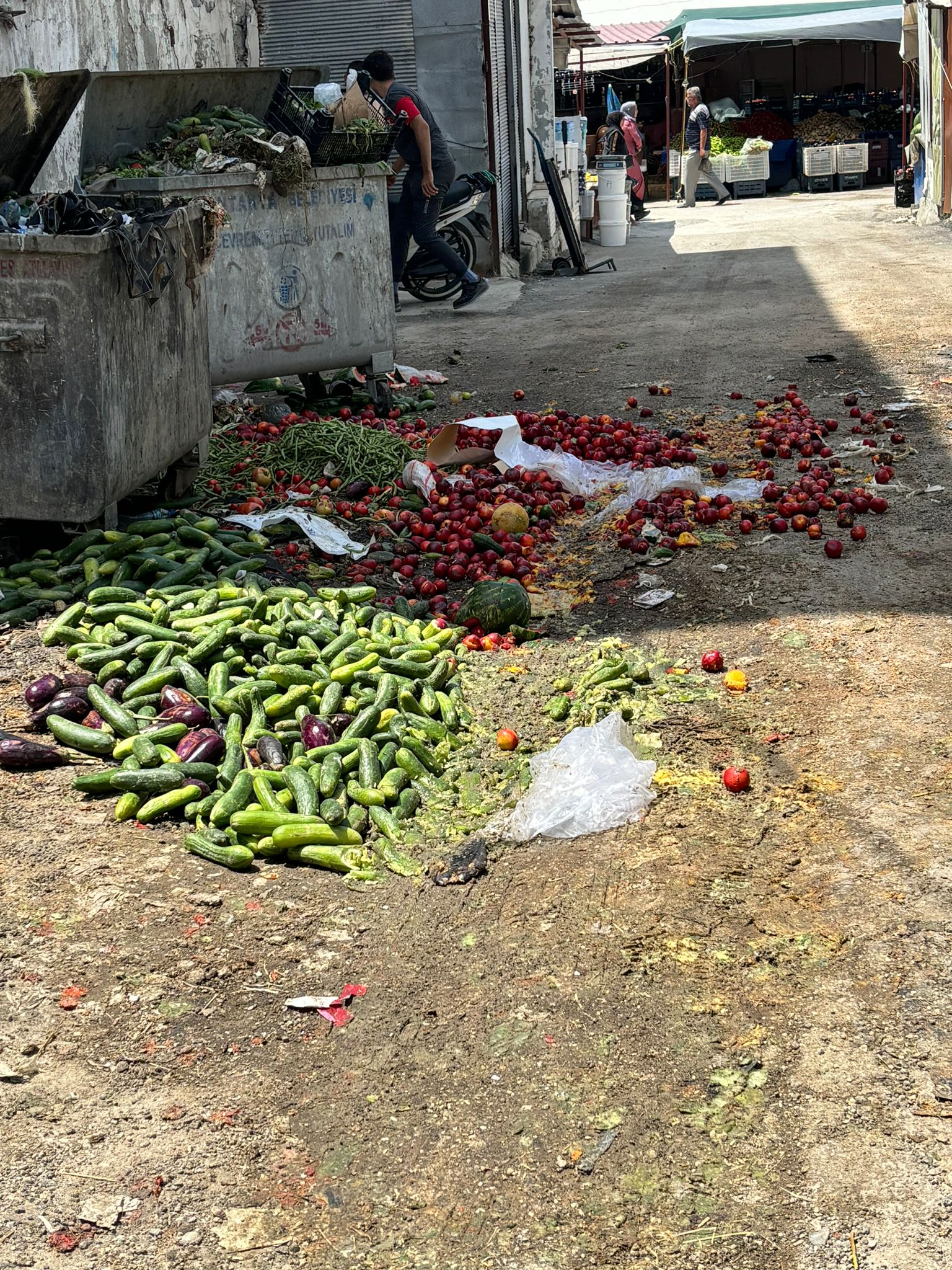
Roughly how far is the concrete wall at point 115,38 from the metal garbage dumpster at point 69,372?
2.78 meters

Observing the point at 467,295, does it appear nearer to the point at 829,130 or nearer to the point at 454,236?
the point at 454,236

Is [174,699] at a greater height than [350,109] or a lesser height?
lesser

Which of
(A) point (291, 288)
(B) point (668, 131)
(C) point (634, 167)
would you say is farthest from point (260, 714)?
(B) point (668, 131)

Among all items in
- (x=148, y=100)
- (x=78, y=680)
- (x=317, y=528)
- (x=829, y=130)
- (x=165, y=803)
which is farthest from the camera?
(x=829, y=130)

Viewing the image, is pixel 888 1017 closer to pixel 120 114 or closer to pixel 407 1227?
pixel 407 1227

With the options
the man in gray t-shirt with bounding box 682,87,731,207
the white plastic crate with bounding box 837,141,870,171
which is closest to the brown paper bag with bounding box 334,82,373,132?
the man in gray t-shirt with bounding box 682,87,731,207

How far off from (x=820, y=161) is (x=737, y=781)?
1126 inches

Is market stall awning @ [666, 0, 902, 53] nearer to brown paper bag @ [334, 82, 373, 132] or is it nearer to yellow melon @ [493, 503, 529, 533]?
brown paper bag @ [334, 82, 373, 132]

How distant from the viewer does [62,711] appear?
477cm

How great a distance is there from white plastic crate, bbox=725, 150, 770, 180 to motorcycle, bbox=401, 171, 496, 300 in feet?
53.3

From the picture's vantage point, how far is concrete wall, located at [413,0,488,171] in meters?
14.8

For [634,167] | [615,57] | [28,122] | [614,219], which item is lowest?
[28,122]

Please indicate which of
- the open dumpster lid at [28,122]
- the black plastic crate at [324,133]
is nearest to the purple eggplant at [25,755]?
the open dumpster lid at [28,122]

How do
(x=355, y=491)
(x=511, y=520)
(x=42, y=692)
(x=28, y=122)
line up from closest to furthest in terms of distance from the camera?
1. (x=42, y=692)
2. (x=28, y=122)
3. (x=511, y=520)
4. (x=355, y=491)
